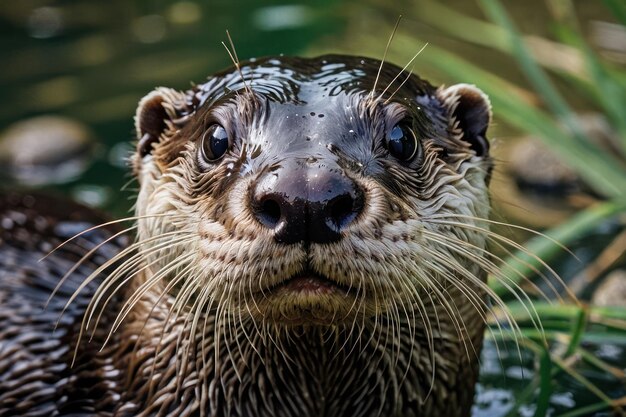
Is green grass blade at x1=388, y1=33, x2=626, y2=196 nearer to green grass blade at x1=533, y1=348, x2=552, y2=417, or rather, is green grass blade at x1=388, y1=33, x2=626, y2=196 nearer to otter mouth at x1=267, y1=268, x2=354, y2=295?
green grass blade at x1=533, y1=348, x2=552, y2=417

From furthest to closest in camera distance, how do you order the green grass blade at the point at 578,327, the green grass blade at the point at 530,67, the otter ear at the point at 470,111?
the green grass blade at the point at 530,67 → the green grass blade at the point at 578,327 → the otter ear at the point at 470,111

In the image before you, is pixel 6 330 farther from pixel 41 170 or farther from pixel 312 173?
pixel 41 170

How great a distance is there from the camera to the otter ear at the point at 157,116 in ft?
9.70

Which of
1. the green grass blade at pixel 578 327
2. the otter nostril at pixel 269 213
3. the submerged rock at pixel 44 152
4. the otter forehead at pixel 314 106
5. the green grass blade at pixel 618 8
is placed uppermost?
the green grass blade at pixel 618 8

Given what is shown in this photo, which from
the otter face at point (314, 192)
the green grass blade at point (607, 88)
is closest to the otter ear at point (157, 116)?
the otter face at point (314, 192)

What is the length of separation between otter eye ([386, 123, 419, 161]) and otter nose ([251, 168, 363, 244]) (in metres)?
0.39

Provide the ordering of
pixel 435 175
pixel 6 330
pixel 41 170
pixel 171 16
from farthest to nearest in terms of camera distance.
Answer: pixel 171 16, pixel 41 170, pixel 6 330, pixel 435 175

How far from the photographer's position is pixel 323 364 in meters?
2.77

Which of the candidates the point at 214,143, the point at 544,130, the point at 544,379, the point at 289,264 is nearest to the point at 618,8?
the point at 544,130

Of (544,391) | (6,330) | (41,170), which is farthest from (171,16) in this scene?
(544,391)

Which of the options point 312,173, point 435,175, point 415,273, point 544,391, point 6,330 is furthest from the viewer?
point 6,330

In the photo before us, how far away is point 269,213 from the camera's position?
7.39 feet

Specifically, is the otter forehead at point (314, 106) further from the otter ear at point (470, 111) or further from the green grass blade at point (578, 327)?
the green grass blade at point (578, 327)

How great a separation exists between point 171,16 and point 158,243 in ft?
19.7
